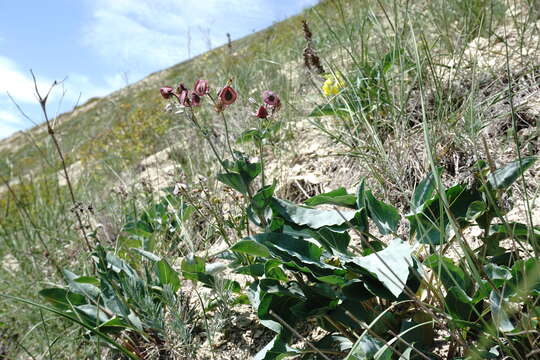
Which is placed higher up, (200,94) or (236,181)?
(200,94)

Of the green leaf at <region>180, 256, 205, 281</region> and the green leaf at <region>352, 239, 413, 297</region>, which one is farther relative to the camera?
the green leaf at <region>180, 256, 205, 281</region>

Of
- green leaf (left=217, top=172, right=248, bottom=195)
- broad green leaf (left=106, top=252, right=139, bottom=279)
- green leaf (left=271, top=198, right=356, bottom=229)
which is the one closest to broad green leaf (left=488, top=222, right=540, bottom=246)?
green leaf (left=271, top=198, right=356, bottom=229)

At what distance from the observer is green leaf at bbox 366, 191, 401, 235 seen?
4.39ft

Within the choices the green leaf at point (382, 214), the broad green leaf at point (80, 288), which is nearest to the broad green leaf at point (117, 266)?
the broad green leaf at point (80, 288)

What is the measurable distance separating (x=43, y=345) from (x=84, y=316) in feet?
1.99

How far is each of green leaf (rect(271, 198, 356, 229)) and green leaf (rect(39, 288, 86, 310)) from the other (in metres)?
0.92

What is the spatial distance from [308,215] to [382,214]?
22 centimetres

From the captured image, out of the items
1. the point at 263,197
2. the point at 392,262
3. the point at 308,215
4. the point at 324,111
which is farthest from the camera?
the point at 324,111

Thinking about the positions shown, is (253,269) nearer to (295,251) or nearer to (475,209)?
(295,251)

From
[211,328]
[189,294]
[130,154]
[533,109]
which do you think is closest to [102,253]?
[189,294]

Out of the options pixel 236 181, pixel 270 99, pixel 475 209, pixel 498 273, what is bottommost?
pixel 498 273

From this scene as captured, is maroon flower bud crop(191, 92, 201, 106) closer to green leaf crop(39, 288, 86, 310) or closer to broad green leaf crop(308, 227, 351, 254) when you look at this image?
broad green leaf crop(308, 227, 351, 254)

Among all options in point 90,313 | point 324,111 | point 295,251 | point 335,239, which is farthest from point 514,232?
point 90,313

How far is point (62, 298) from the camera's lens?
1.75 metres
